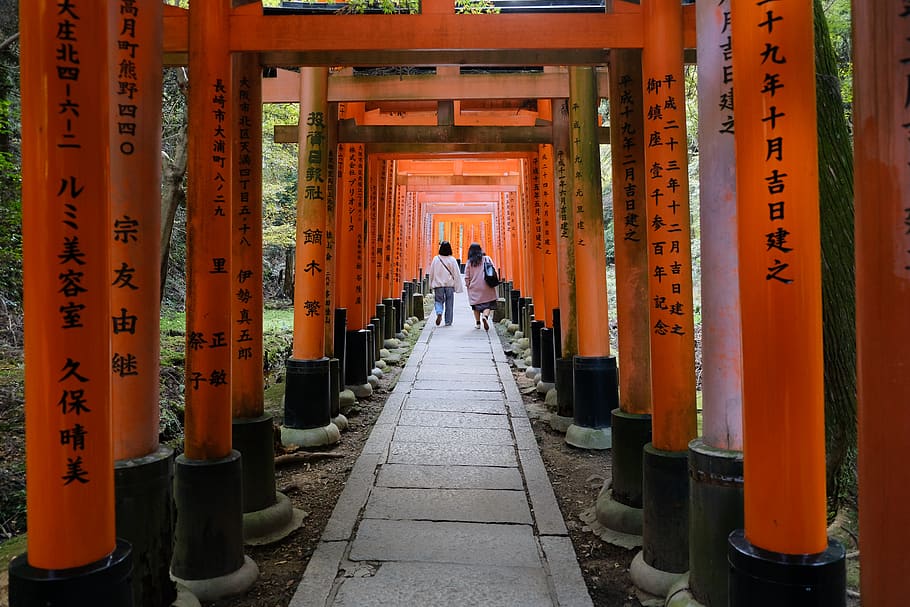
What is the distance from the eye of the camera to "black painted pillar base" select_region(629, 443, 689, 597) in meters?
3.31

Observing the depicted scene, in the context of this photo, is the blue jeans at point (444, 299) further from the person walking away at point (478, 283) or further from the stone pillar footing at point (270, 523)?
the stone pillar footing at point (270, 523)

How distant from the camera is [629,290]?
4.17 metres

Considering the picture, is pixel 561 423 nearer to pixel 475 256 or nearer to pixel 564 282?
pixel 564 282

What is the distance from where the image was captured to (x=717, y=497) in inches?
106

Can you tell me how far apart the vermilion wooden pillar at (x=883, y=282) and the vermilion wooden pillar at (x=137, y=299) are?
2.63 meters

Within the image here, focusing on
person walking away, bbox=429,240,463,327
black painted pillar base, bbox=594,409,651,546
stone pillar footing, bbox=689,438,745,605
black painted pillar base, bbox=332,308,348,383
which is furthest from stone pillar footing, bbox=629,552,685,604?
person walking away, bbox=429,240,463,327

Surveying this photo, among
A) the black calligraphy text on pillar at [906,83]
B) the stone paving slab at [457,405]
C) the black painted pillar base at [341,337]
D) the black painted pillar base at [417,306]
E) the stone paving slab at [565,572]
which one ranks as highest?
the black calligraphy text on pillar at [906,83]

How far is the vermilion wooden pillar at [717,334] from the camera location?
8.89 ft

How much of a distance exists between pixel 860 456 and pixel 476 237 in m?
32.3

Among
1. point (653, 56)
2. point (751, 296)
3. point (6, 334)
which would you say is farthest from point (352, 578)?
point (6, 334)

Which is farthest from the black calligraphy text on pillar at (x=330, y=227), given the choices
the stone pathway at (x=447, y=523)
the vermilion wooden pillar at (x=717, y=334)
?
the vermilion wooden pillar at (x=717, y=334)

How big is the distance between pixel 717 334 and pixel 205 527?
2.64 meters

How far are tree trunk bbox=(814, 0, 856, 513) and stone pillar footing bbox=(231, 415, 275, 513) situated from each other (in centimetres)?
319

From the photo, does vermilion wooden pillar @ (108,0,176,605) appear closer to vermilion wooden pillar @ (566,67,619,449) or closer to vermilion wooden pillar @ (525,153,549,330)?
vermilion wooden pillar @ (566,67,619,449)
